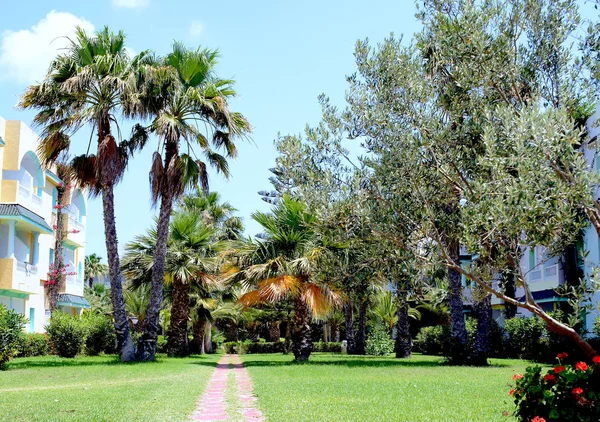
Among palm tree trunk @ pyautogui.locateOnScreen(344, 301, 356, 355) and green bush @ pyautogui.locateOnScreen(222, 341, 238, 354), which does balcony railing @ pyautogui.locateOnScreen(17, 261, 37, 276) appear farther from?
green bush @ pyautogui.locateOnScreen(222, 341, 238, 354)

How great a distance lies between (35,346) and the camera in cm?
2783

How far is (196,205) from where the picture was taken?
142 feet

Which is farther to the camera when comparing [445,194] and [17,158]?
[17,158]

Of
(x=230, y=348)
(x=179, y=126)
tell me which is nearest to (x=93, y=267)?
(x=230, y=348)

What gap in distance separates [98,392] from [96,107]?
1163 cm

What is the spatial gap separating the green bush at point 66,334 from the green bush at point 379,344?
1508 centimetres

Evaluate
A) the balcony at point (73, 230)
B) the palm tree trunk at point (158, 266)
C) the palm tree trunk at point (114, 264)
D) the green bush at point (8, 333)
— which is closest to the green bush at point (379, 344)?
the palm tree trunk at point (158, 266)

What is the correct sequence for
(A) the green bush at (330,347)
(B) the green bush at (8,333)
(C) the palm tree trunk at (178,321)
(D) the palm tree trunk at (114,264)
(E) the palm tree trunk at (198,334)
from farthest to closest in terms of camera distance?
(A) the green bush at (330,347)
(E) the palm tree trunk at (198,334)
(C) the palm tree trunk at (178,321)
(D) the palm tree trunk at (114,264)
(B) the green bush at (8,333)

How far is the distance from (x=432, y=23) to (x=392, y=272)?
3.45 m

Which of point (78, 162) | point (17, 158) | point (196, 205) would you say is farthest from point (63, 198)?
point (78, 162)

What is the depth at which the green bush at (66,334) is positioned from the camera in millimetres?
25312

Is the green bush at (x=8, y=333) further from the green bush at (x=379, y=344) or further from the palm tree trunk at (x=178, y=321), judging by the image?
the green bush at (x=379, y=344)

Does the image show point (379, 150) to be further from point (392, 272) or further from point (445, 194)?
point (392, 272)

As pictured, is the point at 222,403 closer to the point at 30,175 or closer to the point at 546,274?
the point at 30,175
